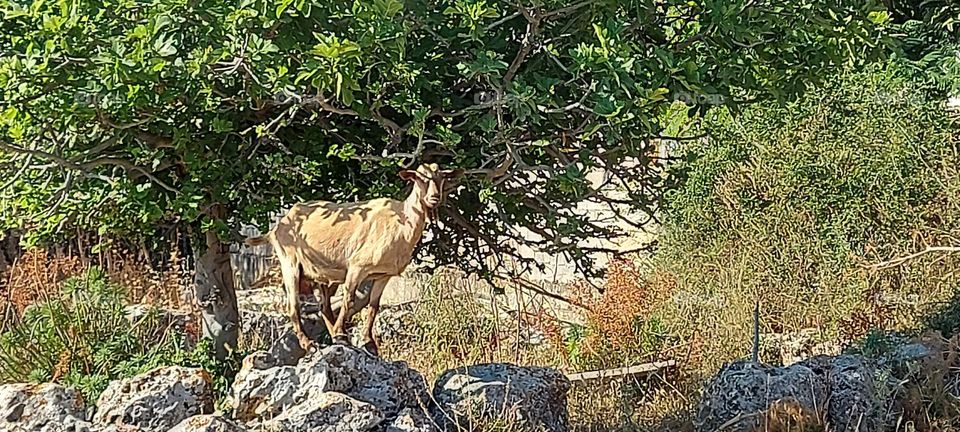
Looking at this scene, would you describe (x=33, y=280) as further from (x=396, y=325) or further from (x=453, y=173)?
(x=453, y=173)

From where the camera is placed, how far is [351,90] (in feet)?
8.73

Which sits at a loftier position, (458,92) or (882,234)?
(458,92)

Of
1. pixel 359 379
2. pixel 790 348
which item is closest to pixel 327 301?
pixel 359 379

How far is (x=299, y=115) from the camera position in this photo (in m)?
3.44

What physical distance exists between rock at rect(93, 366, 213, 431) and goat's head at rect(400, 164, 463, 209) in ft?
3.49

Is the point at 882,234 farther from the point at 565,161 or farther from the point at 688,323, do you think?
the point at 565,161

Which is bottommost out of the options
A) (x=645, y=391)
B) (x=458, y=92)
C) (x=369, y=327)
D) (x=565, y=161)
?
(x=645, y=391)

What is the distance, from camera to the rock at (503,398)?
361cm

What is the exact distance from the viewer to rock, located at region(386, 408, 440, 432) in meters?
3.18

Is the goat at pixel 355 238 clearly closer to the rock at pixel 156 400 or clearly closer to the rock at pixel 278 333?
the rock at pixel 156 400

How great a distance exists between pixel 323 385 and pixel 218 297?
117cm

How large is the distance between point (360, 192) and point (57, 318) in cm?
206

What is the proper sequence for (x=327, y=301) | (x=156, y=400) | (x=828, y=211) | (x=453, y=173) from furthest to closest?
(x=828, y=211), (x=327, y=301), (x=156, y=400), (x=453, y=173)

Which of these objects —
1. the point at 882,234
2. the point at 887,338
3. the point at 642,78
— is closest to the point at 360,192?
the point at 642,78
